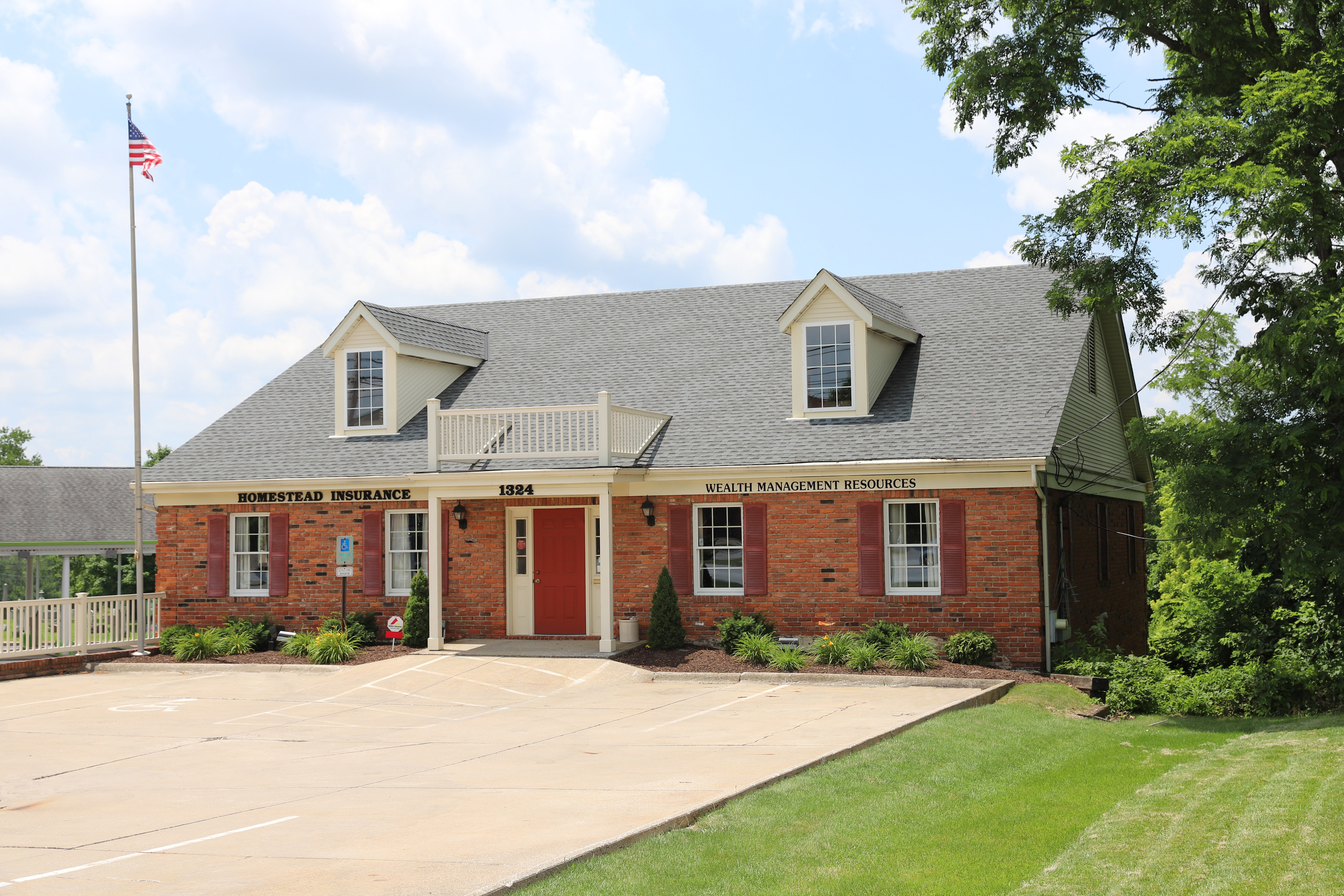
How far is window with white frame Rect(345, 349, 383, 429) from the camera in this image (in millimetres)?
24188

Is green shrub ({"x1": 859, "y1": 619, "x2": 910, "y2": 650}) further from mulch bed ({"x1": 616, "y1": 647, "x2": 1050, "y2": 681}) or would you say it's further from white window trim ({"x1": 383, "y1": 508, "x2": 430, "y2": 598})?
white window trim ({"x1": 383, "y1": 508, "x2": 430, "y2": 598})

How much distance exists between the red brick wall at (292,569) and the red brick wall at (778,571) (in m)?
0.02

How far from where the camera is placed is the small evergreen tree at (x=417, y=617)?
69.8ft

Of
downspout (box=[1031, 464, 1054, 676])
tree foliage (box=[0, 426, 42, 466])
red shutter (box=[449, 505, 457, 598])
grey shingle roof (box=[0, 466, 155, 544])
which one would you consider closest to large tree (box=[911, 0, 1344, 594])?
downspout (box=[1031, 464, 1054, 676])

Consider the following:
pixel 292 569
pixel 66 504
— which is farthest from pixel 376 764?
pixel 66 504

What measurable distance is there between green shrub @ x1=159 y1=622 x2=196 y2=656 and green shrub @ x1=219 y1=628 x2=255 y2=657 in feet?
3.04

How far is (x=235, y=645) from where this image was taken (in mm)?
21750

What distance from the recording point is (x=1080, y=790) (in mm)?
10016

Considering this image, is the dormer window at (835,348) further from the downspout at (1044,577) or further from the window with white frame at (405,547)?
the window with white frame at (405,547)

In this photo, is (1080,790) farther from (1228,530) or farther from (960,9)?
(960,9)

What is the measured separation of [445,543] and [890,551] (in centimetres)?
828

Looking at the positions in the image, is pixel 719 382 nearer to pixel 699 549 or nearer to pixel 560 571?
pixel 699 549

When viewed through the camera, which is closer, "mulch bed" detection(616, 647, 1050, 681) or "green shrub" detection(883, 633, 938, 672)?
"mulch bed" detection(616, 647, 1050, 681)

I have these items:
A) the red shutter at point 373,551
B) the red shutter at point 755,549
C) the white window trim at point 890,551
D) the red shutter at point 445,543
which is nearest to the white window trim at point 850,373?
the white window trim at point 890,551
